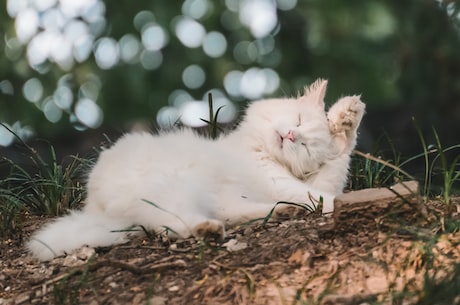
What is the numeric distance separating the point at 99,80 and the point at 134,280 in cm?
565

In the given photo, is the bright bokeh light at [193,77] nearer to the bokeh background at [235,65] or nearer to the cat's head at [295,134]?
the bokeh background at [235,65]

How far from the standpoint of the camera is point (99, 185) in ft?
13.6

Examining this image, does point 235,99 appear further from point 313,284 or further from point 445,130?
point 313,284

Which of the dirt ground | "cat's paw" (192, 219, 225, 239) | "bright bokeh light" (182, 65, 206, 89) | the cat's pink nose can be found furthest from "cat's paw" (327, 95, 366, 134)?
"bright bokeh light" (182, 65, 206, 89)

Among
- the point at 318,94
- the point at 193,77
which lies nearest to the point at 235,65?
the point at 193,77

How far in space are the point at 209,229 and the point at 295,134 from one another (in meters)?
1.11

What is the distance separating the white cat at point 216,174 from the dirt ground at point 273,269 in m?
0.13

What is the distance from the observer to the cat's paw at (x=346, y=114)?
4.60m

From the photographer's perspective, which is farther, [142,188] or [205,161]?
[205,161]

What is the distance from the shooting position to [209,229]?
3.60m

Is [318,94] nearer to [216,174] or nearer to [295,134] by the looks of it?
[295,134]

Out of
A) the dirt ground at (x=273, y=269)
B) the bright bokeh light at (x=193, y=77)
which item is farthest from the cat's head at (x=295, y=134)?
the bright bokeh light at (x=193, y=77)

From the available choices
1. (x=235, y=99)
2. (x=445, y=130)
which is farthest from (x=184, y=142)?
(x=235, y=99)

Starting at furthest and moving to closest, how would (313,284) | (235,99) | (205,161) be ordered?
(235,99), (205,161), (313,284)
